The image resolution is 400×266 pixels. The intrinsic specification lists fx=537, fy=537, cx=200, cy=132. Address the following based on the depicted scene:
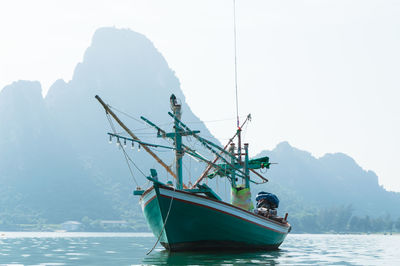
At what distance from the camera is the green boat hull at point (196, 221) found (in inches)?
1418

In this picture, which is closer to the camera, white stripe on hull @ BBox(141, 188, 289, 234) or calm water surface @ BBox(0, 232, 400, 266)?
calm water surface @ BBox(0, 232, 400, 266)

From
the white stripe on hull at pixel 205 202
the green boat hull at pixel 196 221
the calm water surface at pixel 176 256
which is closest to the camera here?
the calm water surface at pixel 176 256

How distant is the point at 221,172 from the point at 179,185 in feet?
53.7

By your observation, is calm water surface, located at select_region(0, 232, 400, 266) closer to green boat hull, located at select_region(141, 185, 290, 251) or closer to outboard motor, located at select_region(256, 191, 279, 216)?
green boat hull, located at select_region(141, 185, 290, 251)

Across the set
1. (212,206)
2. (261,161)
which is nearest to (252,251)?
(212,206)

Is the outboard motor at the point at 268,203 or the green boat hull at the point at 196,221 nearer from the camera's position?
the green boat hull at the point at 196,221

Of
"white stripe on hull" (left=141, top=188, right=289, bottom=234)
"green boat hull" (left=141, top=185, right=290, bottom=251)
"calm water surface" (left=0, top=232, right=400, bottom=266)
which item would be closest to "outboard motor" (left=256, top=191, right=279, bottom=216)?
"calm water surface" (left=0, top=232, right=400, bottom=266)

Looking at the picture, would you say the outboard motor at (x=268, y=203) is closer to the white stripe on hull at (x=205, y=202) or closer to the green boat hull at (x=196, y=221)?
the white stripe on hull at (x=205, y=202)

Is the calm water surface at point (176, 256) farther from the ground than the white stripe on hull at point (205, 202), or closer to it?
closer to it

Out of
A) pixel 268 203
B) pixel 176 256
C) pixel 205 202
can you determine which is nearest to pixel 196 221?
pixel 205 202

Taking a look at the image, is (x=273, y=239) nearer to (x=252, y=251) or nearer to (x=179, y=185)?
(x=252, y=251)

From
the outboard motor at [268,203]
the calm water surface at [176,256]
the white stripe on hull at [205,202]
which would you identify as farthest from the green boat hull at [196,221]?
the outboard motor at [268,203]

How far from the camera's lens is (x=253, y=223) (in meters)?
39.5

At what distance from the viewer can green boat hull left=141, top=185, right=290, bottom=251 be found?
36009 millimetres
